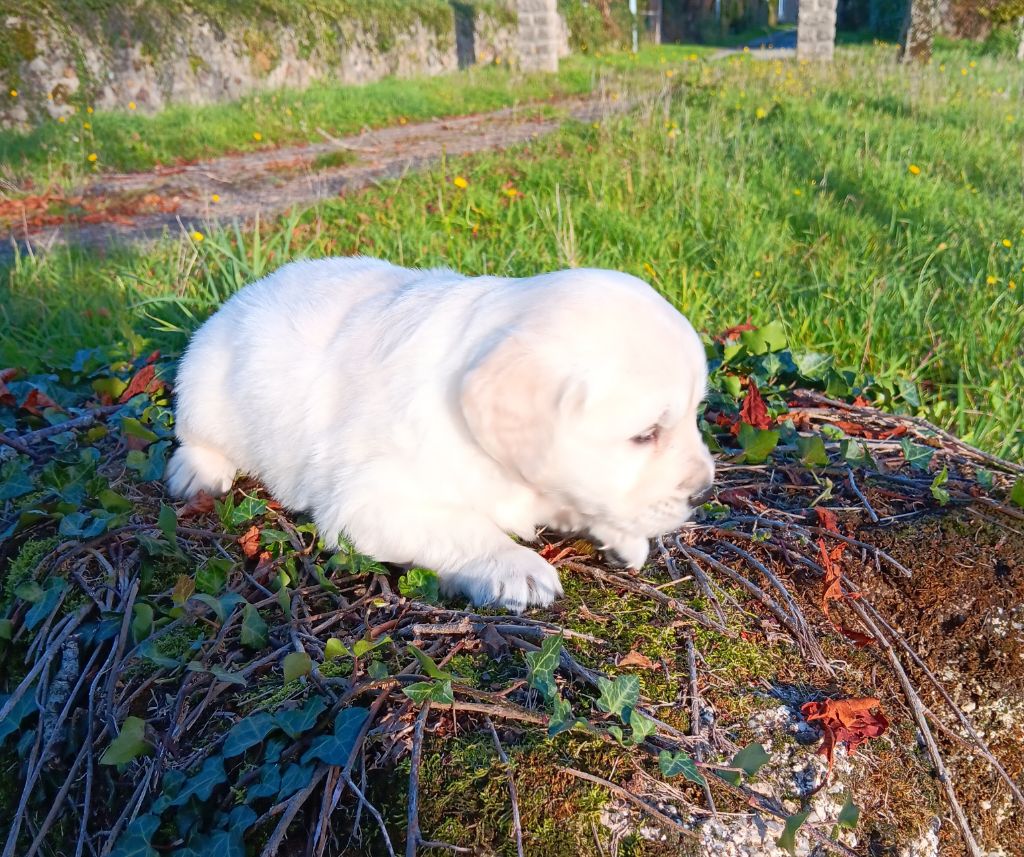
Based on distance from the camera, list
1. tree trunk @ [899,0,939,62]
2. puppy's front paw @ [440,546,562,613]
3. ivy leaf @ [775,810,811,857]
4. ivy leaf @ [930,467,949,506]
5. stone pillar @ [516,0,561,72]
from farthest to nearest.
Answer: stone pillar @ [516,0,561,72]
tree trunk @ [899,0,939,62]
ivy leaf @ [930,467,949,506]
puppy's front paw @ [440,546,562,613]
ivy leaf @ [775,810,811,857]

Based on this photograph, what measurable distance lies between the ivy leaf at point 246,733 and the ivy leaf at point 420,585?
516mm

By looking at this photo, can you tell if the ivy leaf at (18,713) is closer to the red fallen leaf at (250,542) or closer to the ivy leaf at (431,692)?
the red fallen leaf at (250,542)

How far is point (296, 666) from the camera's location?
1.60 meters

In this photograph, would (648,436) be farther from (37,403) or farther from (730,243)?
(730,243)

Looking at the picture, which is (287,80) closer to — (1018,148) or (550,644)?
(1018,148)

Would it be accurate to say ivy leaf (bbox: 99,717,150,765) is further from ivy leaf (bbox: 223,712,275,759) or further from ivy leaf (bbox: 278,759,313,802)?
ivy leaf (bbox: 278,759,313,802)

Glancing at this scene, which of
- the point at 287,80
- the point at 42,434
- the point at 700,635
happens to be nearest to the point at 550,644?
the point at 700,635

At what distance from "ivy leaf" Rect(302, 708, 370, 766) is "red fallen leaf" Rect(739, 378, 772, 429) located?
177cm

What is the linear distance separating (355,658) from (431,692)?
0.22m

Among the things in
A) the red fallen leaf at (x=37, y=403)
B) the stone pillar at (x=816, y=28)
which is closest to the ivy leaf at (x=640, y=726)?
the red fallen leaf at (x=37, y=403)

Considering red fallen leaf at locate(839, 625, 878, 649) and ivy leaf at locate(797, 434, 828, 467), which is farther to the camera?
ivy leaf at locate(797, 434, 828, 467)

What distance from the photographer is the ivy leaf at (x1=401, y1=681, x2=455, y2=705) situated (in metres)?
1.52

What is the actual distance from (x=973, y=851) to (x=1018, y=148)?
7156mm

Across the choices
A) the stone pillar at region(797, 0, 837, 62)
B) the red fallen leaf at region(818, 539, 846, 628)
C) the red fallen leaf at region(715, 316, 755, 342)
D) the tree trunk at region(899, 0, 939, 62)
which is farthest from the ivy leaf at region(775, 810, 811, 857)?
the stone pillar at region(797, 0, 837, 62)
